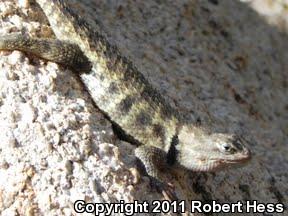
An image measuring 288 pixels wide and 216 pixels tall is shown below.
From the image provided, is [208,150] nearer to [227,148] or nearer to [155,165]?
[227,148]

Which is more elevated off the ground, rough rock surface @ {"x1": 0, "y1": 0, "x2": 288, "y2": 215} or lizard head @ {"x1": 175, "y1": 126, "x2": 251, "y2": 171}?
lizard head @ {"x1": 175, "y1": 126, "x2": 251, "y2": 171}

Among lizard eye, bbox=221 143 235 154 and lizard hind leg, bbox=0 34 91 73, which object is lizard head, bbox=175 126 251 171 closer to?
lizard eye, bbox=221 143 235 154

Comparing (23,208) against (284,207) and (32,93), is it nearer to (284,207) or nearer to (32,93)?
(32,93)

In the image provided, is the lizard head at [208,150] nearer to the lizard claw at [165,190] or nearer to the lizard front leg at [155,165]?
the lizard front leg at [155,165]
